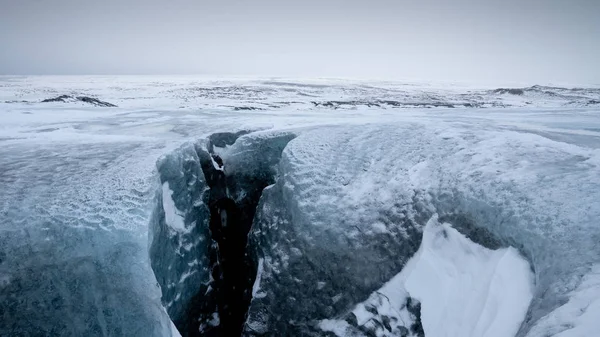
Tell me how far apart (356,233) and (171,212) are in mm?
3262

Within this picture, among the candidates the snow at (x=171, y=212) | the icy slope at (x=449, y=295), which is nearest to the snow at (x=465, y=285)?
the icy slope at (x=449, y=295)

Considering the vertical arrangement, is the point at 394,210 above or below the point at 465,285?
above

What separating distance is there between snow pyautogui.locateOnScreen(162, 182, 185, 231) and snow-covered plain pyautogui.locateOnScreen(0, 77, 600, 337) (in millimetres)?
27

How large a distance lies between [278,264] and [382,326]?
1.86m

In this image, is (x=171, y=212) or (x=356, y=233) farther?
(x=171, y=212)

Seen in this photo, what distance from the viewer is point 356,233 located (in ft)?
18.0

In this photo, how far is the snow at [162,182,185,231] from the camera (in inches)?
233

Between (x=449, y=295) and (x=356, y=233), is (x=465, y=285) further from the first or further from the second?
(x=356, y=233)

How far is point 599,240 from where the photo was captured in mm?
3598

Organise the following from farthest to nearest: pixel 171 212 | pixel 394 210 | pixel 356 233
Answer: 1. pixel 171 212
2. pixel 394 210
3. pixel 356 233

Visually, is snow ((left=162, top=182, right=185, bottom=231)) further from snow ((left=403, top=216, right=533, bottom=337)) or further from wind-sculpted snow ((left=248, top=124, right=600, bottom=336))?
snow ((left=403, top=216, right=533, bottom=337))

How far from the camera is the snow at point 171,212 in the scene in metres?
5.92

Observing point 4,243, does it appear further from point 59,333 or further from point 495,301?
point 495,301

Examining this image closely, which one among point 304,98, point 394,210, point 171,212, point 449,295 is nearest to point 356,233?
point 394,210
